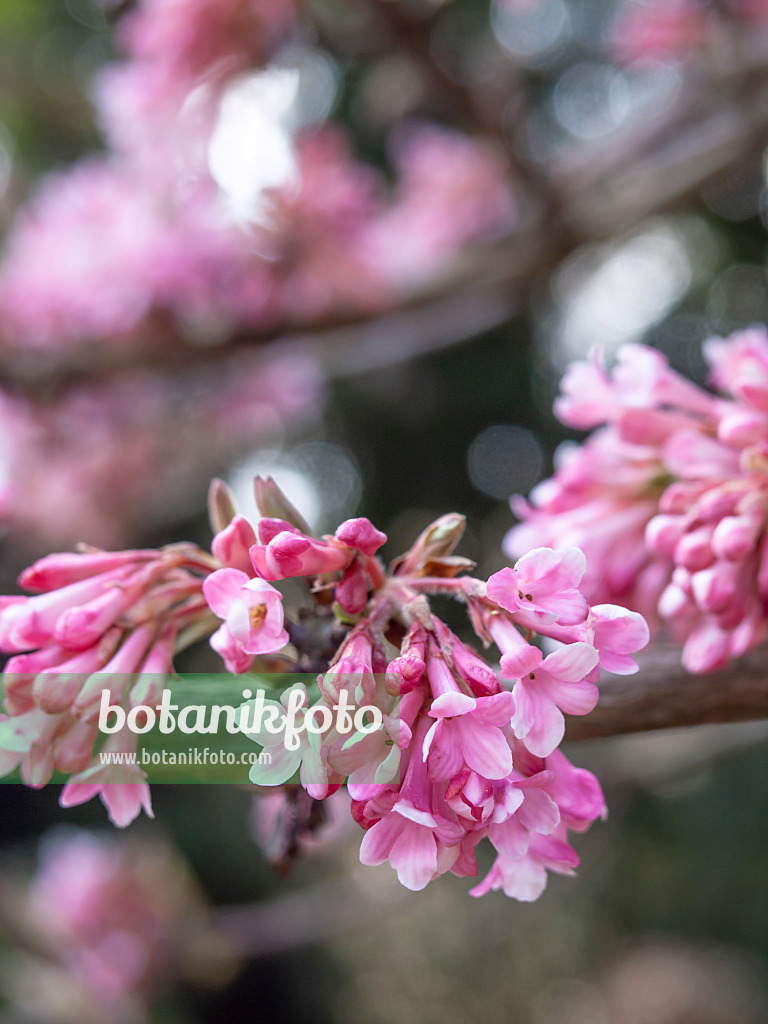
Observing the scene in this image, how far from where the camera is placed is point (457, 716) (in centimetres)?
37

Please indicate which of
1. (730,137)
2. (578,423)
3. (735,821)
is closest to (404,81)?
(730,137)

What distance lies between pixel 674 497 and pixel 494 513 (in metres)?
3.16

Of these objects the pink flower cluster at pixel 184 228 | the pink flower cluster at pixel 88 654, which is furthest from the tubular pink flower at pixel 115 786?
the pink flower cluster at pixel 184 228

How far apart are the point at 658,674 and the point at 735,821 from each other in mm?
2998

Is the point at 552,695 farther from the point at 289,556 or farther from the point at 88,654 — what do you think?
the point at 88,654

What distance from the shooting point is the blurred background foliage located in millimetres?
2248

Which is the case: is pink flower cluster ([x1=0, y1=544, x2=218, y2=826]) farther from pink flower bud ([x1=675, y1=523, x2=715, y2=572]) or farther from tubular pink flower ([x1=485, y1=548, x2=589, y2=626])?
pink flower bud ([x1=675, y1=523, x2=715, y2=572])

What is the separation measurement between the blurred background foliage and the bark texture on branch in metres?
1.49

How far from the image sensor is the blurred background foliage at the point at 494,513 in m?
2.25

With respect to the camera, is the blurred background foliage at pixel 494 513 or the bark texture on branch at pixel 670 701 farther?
the blurred background foliage at pixel 494 513

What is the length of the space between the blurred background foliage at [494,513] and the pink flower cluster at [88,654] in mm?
1480

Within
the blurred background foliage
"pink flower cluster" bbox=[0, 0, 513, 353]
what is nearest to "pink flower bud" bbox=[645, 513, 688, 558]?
"pink flower cluster" bbox=[0, 0, 513, 353]

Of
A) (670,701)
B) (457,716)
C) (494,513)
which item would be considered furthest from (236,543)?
(494,513)

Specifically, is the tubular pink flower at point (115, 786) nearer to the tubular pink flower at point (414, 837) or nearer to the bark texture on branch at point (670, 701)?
the tubular pink flower at point (414, 837)
